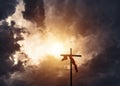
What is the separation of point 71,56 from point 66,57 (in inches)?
128

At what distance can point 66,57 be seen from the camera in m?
199

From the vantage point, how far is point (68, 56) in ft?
652

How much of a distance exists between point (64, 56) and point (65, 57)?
25.8 inches

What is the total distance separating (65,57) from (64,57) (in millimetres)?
408

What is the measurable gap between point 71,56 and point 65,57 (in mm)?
3498

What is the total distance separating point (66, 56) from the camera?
655ft

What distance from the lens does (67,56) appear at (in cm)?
19938

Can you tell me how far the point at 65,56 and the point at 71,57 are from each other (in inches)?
168

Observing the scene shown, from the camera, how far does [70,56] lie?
19662cm

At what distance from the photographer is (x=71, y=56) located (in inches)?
7741

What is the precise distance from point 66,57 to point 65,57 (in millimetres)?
388

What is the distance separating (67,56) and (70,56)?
2965 millimetres

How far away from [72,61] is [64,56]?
5.14 metres

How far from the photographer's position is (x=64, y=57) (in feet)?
653
